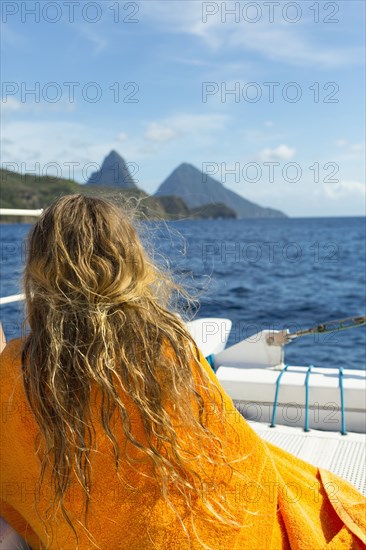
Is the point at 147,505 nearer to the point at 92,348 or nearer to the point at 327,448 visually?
the point at 92,348

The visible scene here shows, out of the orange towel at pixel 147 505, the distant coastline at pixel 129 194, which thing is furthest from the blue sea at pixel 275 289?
the orange towel at pixel 147 505

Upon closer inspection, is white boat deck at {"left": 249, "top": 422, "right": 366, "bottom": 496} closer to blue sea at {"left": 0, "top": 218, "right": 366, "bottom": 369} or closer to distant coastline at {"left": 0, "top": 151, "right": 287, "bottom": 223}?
blue sea at {"left": 0, "top": 218, "right": 366, "bottom": 369}

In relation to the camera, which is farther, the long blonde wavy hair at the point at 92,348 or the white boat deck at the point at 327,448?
the white boat deck at the point at 327,448

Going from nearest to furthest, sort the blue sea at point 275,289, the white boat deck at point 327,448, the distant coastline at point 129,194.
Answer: the distant coastline at point 129,194 → the blue sea at point 275,289 → the white boat deck at point 327,448

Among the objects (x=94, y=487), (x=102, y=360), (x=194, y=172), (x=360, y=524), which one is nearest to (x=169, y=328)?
(x=102, y=360)

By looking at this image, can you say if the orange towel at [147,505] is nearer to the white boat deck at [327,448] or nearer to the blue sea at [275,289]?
the blue sea at [275,289]

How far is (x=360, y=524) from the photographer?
153 centimetres

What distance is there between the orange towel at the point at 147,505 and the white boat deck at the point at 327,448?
3.42ft

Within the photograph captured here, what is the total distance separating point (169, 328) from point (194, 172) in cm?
9481

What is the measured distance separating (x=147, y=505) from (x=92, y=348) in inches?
15.0

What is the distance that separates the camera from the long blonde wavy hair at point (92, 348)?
129cm

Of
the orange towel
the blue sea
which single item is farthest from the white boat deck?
the orange towel

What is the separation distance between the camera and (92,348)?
1283 millimetres

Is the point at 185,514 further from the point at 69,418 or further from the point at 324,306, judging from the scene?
the point at 324,306
